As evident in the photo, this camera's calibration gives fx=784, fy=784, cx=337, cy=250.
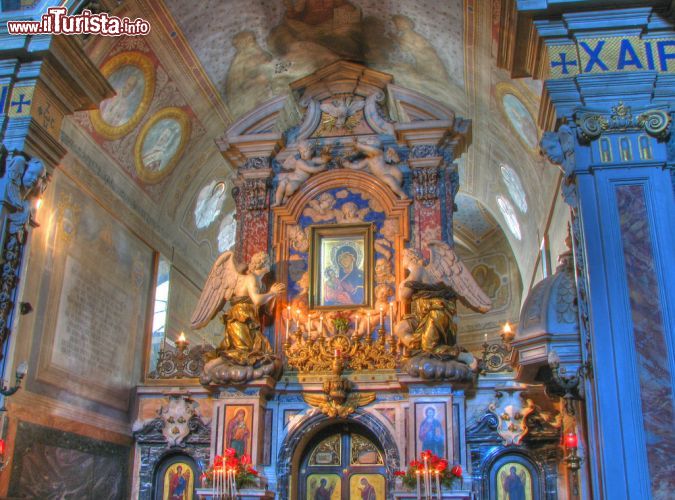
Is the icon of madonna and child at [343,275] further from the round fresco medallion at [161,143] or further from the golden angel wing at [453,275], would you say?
the round fresco medallion at [161,143]

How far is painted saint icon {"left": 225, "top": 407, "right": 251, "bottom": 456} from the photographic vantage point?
43.5 feet

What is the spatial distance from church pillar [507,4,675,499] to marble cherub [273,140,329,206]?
20.4 ft

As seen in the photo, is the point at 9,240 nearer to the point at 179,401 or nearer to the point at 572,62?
the point at 179,401

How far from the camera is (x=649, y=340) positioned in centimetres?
827

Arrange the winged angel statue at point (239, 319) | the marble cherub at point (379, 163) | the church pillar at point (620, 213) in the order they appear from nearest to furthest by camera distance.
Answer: the church pillar at point (620, 213)
the winged angel statue at point (239, 319)
the marble cherub at point (379, 163)

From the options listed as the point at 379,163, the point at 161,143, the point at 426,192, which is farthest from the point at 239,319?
the point at 161,143

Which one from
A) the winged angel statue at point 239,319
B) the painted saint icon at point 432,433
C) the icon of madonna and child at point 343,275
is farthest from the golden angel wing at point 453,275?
the winged angel statue at point 239,319

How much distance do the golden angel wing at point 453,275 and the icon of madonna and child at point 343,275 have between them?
1.58m

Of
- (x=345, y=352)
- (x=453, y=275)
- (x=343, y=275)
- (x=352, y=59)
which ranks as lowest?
(x=345, y=352)

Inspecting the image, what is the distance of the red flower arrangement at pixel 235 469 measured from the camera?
12.5m

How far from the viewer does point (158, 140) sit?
16.5m

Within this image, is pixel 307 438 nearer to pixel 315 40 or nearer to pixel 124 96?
pixel 124 96

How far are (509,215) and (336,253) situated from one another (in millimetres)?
6130

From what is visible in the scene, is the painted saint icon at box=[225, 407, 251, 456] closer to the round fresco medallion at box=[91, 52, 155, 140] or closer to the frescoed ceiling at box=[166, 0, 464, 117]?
the round fresco medallion at box=[91, 52, 155, 140]
